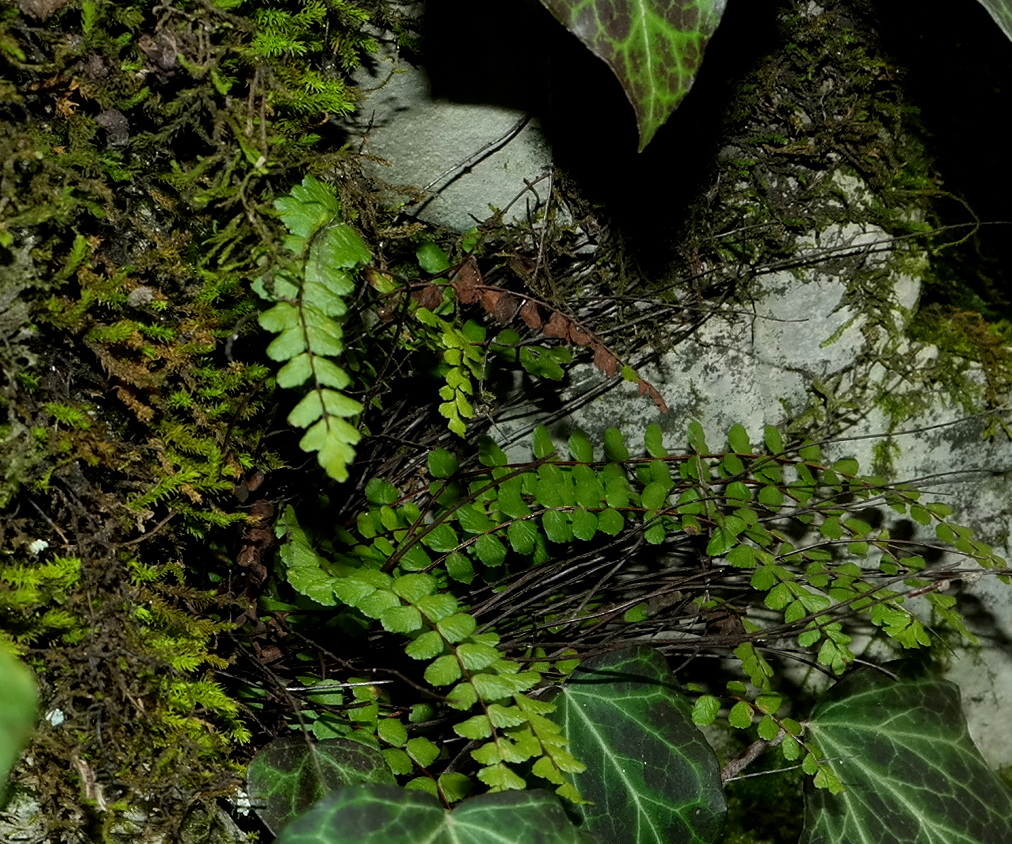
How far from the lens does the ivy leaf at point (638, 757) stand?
1.29 meters

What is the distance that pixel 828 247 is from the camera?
5.52 feet

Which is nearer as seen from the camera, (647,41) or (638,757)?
(647,41)

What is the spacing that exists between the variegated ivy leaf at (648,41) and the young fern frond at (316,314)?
1.22 ft

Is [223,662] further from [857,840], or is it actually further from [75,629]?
[857,840]

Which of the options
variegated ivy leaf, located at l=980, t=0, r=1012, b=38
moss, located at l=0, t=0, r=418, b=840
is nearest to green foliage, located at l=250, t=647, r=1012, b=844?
moss, located at l=0, t=0, r=418, b=840

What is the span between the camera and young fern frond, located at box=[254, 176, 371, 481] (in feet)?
3.06

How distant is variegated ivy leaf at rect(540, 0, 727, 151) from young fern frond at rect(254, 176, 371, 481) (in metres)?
0.37

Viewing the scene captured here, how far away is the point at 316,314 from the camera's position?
1008 millimetres

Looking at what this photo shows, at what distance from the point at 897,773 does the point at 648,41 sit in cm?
123

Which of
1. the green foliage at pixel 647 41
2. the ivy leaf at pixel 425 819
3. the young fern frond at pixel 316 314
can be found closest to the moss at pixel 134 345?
the young fern frond at pixel 316 314

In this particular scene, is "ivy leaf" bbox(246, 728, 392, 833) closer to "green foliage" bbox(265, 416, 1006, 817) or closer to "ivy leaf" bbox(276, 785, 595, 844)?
"green foliage" bbox(265, 416, 1006, 817)

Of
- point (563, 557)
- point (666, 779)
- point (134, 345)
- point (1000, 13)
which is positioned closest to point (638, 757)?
point (666, 779)

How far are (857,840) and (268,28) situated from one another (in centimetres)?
153

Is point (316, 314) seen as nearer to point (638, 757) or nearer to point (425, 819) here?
point (425, 819)
